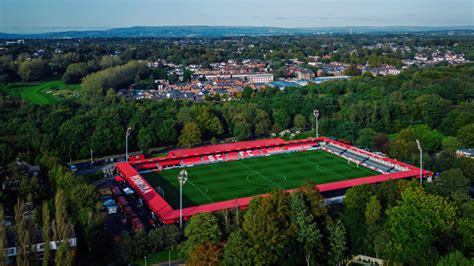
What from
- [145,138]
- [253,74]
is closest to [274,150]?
[145,138]

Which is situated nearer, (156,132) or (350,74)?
(156,132)

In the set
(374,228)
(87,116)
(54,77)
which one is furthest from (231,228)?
(54,77)

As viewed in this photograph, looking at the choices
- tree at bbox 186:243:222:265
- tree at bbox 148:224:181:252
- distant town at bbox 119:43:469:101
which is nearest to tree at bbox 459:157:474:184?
tree at bbox 148:224:181:252

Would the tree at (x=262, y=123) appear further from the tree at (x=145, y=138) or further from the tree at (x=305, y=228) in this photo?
the tree at (x=305, y=228)

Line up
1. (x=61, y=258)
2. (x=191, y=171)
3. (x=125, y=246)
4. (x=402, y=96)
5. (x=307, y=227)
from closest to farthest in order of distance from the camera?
1. (x=61, y=258)
2. (x=307, y=227)
3. (x=125, y=246)
4. (x=191, y=171)
5. (x=402, y=96)

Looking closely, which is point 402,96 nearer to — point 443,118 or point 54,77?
point 443,118

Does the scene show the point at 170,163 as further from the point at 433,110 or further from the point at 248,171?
the point at 433,110
